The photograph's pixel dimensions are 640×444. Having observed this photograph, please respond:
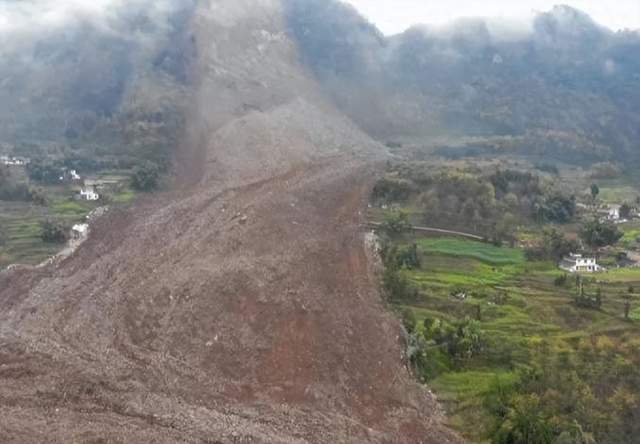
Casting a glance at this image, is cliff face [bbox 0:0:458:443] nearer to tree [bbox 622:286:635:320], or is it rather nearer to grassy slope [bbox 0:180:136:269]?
grassy slope [bbox 0:180:136:269]

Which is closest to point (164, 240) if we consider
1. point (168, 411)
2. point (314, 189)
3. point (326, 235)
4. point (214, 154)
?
point (326, 235)

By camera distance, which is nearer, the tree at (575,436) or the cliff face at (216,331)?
the tree at (575,436)

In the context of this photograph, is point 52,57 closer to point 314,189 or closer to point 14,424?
point 314,189

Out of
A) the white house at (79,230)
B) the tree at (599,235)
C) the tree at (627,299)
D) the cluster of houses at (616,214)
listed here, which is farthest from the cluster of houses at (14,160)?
the tree at (627,299)

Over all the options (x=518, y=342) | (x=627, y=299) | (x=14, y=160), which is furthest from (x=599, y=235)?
(x=14, y=160)

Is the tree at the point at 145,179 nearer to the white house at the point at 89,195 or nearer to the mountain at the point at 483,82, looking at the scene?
the white house at the point at 89,195

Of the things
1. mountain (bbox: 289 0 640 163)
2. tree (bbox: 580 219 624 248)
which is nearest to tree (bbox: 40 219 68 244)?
tree (bbox: 580 219 624 248)
